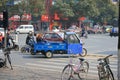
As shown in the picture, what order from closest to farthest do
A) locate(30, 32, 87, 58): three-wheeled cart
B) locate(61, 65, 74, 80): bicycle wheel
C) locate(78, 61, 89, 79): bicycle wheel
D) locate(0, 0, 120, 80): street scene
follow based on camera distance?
locate(61, 65, 74, 80): bicycle wheel → locate(78, 61, 89, 79): bicycle wheel → locate(0, 0, 120, 80): street scene → locate(30, 32, 87, 58): three-wheeled cart

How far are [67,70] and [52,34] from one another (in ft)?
50.7

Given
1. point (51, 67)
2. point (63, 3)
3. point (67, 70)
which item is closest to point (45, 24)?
point (63, 3)

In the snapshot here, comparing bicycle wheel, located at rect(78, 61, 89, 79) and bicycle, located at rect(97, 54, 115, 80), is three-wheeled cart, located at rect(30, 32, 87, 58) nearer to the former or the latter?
bicycle wheel, located at rect(78, 61, 89, 79)

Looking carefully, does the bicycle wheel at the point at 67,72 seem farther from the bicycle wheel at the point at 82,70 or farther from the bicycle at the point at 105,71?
the bicycle at the point at 105,71

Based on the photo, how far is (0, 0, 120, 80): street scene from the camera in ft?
57.3

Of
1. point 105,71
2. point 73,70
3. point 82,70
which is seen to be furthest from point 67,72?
point 105,71

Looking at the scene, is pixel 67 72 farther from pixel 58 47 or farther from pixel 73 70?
pixel 58 47

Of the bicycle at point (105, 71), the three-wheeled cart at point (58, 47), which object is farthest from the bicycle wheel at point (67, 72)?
the three-wheeled cart at point (58, 47)

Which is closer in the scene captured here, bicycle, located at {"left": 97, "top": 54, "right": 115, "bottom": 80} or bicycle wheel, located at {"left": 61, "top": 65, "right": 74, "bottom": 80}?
bicycle, located at {"left": 97, "top": 54, "right": 115, "bottom": 80}

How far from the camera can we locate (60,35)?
90.2 ft

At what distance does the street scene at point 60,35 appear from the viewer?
17.5 m

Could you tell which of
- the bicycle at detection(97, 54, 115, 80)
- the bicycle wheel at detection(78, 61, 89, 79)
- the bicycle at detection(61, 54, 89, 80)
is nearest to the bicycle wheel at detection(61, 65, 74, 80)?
the bicycle at detection(61, 54, 89, 80)

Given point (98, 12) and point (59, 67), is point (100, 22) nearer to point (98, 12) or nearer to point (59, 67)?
point (98, 12)

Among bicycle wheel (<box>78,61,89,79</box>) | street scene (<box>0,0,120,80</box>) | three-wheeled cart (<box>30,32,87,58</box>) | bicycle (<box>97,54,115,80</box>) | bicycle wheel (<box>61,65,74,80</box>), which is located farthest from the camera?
three-wheeled cart (<box>30,32,87,58</box>)
